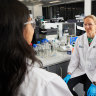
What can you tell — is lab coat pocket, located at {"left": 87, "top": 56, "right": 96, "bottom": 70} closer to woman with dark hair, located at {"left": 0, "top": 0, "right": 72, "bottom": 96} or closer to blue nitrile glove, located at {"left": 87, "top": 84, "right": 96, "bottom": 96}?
blue nitrile glove, located at {"left": 87, "top": 84, "right": 96, "bottom": 96}

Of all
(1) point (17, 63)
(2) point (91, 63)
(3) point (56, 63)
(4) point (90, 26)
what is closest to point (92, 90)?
(2) point (91, 63)

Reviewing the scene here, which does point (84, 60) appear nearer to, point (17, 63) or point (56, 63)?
point (56, 63)

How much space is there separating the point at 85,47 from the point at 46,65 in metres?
0.57

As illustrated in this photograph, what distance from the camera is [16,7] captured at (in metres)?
0.51

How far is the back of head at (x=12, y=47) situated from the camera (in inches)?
19.2

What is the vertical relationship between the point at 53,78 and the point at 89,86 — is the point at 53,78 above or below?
above

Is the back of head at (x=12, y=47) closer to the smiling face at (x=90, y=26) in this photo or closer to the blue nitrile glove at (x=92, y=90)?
the blue nitrile glove at (x=92, y=90)

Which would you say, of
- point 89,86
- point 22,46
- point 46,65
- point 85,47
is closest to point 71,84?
point 89,86

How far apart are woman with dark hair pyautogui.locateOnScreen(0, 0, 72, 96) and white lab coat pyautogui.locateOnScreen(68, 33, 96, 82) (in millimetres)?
1173

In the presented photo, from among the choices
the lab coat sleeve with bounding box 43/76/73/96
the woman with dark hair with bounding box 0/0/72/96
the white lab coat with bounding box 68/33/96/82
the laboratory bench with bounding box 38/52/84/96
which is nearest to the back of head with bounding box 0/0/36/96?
the woman with dark hair with bounding box 0/0/72/96

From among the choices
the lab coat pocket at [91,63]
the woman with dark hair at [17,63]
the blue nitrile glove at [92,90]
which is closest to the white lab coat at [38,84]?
the woman with dark hair at [17,63]

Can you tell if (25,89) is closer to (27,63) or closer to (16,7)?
(27,63)

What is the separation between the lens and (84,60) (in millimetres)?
1703

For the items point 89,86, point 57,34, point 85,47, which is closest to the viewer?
point 89,86
